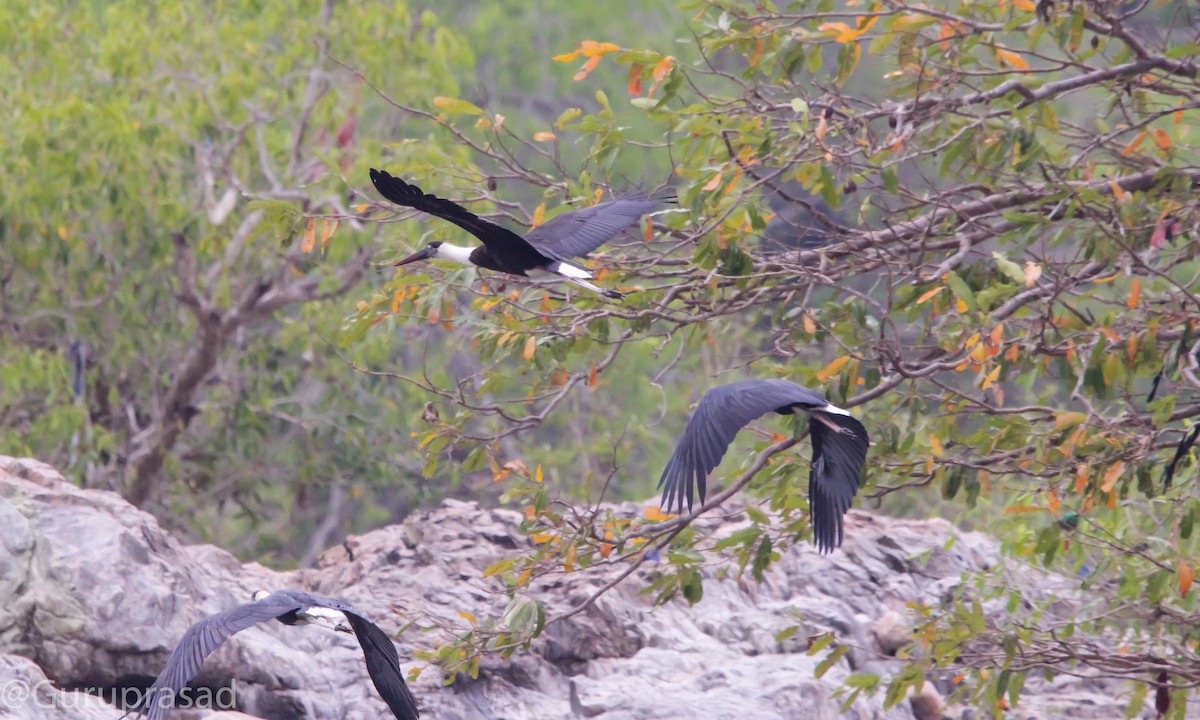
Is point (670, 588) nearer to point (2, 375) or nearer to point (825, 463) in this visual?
point (825, 463)

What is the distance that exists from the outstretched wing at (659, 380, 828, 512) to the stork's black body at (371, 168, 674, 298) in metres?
0.61

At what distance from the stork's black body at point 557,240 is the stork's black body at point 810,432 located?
64 centimetres

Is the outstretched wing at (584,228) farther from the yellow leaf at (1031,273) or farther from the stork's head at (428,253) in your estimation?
the yellow leaf at (1031,273)

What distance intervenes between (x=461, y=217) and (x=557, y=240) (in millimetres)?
407

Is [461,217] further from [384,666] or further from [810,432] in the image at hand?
[384,666]

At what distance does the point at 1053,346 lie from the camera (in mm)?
4293

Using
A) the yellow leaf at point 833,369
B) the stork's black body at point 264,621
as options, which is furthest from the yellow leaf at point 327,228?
the yellow leaf at point 833,369

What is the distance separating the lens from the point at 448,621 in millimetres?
5027

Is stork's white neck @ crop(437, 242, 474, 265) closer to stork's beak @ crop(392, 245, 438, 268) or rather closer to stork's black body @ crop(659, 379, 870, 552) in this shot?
stork's beak @ crop(392, 245, 438, 268)

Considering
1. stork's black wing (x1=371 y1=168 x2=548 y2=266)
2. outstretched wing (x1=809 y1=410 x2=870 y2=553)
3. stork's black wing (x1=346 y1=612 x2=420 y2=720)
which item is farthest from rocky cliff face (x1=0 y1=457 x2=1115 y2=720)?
stork's black wing (x1=371 y1=168 x2=548 y2=266)

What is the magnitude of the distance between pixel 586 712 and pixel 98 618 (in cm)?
160

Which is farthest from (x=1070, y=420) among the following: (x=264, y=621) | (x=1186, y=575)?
(x=264, y=621)

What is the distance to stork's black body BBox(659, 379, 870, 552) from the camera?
13.2 ft

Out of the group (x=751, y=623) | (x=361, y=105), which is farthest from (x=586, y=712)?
(x=361, y=105)
